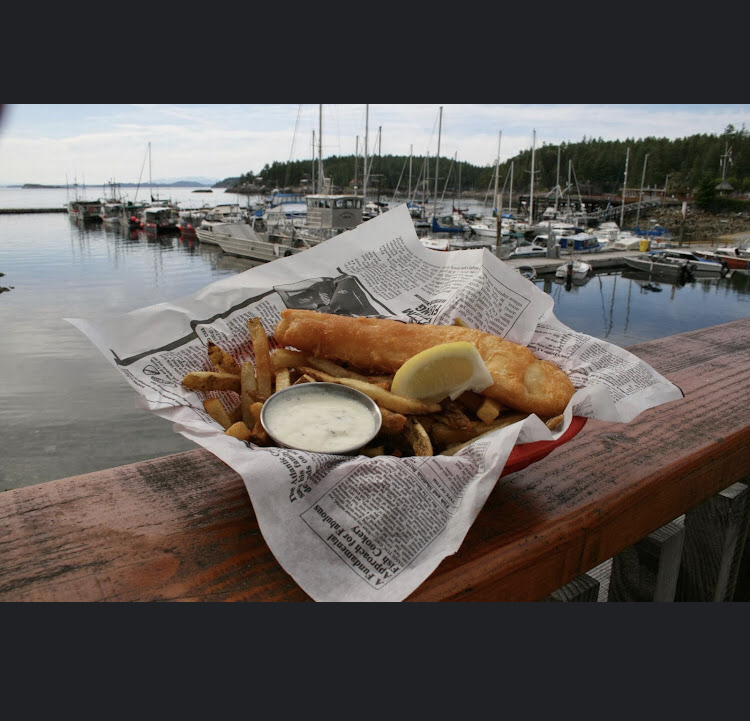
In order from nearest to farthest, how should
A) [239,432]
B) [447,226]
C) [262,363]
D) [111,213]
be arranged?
[239,432] → [262,363] → [447,226] → [111,213]

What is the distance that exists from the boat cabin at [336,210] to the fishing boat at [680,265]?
19.9m

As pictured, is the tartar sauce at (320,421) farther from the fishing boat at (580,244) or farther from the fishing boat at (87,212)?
the fishing boat at (87,212)

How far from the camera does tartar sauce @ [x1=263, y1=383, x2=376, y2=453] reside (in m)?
1.40

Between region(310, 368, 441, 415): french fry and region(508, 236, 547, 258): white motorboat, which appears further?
region(508, 236, 547, 258): white motorboat

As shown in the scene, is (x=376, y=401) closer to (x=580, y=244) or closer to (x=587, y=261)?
(x=587, y=261)

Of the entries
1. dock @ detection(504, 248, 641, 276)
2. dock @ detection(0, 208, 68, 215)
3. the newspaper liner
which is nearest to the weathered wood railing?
the newspaper liner

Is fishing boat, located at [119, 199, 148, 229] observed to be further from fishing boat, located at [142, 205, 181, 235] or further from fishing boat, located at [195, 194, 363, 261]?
fishing boat, located at [195, 194, 363, 261]

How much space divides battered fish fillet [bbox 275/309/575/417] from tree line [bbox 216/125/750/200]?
210ft

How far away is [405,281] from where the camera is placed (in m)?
2.38

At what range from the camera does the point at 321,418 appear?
1.52 m

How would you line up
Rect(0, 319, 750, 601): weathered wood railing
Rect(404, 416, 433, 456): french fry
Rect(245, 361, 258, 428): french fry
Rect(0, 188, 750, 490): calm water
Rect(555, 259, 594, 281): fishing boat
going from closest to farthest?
Rect(0, 319, 750, 601): weathered wood railing < Rect(404, 416, 433, 456): french fry < Rect(245, 361, 258, 428): french fry < Rect(0, 188, 750, 490): calm water < Rect(555, 259, 594, 281): fishing boat

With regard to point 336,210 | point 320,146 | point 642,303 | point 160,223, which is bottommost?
point 642,303

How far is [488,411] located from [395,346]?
0.39 metres

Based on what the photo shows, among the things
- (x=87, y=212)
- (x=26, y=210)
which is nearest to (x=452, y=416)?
(x=87, y=212)
